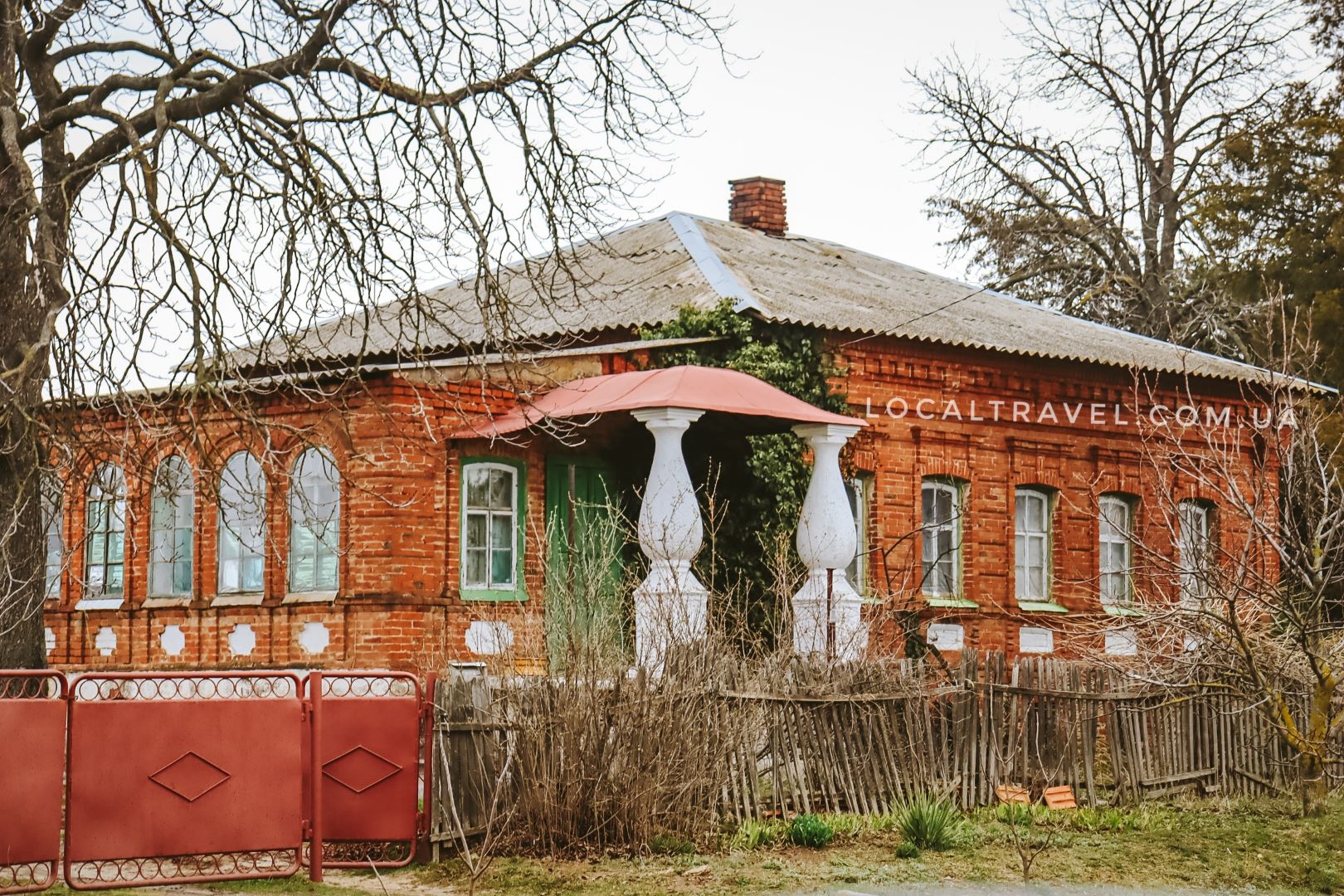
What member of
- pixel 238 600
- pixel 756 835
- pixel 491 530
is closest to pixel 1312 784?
pixel 756 835

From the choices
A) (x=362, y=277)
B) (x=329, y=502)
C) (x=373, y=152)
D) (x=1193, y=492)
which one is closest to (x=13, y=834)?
(x=362, y=277)

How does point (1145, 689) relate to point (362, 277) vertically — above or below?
below

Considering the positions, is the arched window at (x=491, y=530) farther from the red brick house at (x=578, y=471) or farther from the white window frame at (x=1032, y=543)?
the white window frame at (x=1032, y=543)

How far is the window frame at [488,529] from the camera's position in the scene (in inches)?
648

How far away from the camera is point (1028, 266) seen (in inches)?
1270

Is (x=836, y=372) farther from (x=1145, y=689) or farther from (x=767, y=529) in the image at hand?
(x=1145, y=689)

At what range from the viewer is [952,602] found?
65.9 ft

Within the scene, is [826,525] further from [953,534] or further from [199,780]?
[199,780]

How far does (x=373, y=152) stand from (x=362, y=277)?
44.4 inches

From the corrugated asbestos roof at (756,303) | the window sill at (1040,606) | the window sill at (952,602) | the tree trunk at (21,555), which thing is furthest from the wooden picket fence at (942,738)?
the window sill at (1040,606)

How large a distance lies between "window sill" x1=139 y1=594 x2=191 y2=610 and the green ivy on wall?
18.8 feet

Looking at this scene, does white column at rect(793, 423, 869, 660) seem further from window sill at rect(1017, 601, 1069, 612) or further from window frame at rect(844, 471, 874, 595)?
window sill at rect(1017, 601, 1069, 612)

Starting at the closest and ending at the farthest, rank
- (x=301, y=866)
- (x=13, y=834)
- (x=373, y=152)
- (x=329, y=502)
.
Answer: (x=13, y=834), (x=301, y=866), (x=373, y=152), (x=329, y=502)

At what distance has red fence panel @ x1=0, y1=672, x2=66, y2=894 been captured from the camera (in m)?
8.88
